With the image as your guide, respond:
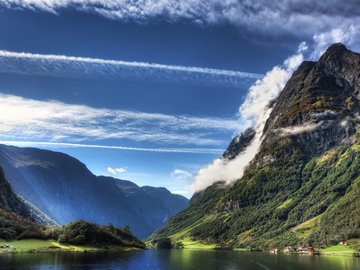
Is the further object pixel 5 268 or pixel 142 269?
pixel 142 269

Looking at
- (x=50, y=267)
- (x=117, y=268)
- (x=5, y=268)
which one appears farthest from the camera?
(x=117, y=268)

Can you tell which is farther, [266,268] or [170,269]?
[266,268]

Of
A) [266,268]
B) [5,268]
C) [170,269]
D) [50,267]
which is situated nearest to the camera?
[5,268]

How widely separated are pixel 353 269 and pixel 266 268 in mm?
37995

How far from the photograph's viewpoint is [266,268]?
639 ft

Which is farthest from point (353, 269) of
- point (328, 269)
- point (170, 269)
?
point (170, 269)

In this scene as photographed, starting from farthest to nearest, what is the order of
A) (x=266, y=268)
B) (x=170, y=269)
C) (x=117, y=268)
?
1. (x=266, y=268)
2. (x=170, y=269)
3. (x=117, y=268)

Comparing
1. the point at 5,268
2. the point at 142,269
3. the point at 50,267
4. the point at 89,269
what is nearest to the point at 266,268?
the point at 142,269

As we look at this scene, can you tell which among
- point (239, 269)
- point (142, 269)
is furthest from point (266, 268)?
point (142, 269)

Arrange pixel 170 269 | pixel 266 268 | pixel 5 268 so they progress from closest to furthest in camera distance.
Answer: pixel 5 268
pixel 170 269
pixel 266 268

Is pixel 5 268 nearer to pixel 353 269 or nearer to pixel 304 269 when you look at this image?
pixel 304 269

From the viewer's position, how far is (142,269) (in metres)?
174

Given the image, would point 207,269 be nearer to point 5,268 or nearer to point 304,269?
point 304,269

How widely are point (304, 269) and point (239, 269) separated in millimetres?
28464
